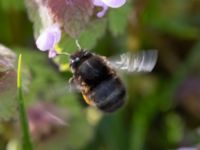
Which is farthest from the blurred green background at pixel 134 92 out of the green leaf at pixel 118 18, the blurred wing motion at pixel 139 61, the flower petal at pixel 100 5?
the blurred wing motion at pixel 139 61

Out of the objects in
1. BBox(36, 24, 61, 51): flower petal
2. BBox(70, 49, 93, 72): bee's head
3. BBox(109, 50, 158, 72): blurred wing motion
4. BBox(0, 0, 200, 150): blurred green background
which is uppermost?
BBox(36, 24, 61, 51): flower petal

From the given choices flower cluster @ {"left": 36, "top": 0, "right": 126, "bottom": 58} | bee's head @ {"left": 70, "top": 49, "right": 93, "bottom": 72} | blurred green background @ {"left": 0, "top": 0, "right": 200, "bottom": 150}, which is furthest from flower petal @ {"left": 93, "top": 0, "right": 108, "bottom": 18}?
blurred green background @ {"left": 0, "top": 0, "right": 200, "bottom": 150}

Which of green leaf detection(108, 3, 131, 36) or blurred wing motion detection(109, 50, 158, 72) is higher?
blurred wing motion detection(109, 50, 158, 72)

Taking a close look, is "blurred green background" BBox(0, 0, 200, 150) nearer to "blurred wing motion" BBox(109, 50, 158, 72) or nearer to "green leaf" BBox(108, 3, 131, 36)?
"green leaf" BBox(108, 3, 131, 36)

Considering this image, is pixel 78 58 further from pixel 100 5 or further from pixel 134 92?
pixel 134 92

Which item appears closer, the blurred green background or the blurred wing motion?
the blurred wing motion

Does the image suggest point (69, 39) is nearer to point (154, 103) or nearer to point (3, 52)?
point (3, 52)

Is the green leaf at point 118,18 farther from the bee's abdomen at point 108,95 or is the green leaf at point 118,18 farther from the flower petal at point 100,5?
the bee's abdomen at point 108,95
